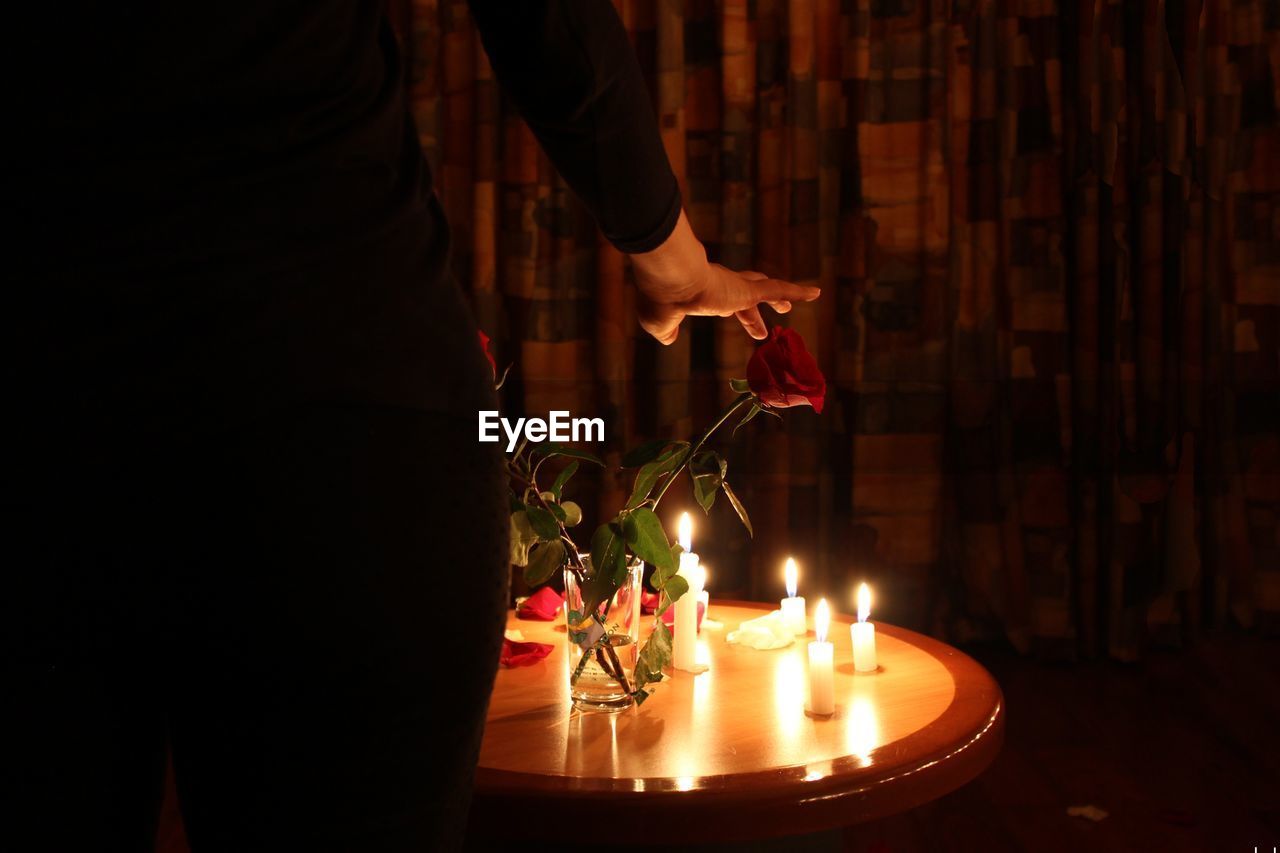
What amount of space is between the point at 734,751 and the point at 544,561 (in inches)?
9.6

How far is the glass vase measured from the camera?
103cm

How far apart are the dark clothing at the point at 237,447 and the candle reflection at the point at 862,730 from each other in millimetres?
577

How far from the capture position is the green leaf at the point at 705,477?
1.04m

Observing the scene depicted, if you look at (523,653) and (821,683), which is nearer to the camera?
(821,683)

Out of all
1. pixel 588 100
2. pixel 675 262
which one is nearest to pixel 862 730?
pixel 675 262

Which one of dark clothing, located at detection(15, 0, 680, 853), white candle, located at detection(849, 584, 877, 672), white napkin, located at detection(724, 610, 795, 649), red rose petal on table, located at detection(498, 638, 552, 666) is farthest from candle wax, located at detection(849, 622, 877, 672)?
dark clothing, located at detection(15, 0, 680, 853)

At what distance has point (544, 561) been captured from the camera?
40.1 inches

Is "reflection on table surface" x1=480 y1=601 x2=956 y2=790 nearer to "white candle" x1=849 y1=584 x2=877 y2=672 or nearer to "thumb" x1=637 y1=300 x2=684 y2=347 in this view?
"white candle" x1=849 y1=584 x2=877 y2=672

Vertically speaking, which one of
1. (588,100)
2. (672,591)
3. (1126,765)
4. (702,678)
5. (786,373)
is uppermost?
(588,100)

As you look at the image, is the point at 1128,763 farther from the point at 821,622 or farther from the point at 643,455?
the point at 643,455

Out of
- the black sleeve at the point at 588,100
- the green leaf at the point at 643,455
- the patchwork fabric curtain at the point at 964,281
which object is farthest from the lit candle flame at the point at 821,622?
the patchwork fabric curtain at the point at 964,281

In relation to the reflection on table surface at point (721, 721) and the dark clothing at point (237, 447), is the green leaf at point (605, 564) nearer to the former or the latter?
the reflection on table surface at point (721, 721)

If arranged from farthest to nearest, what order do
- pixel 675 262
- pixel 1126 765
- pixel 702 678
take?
pixel 1126 765, pixel 702 678, pixel 675 262

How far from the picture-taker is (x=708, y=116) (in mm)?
2713
